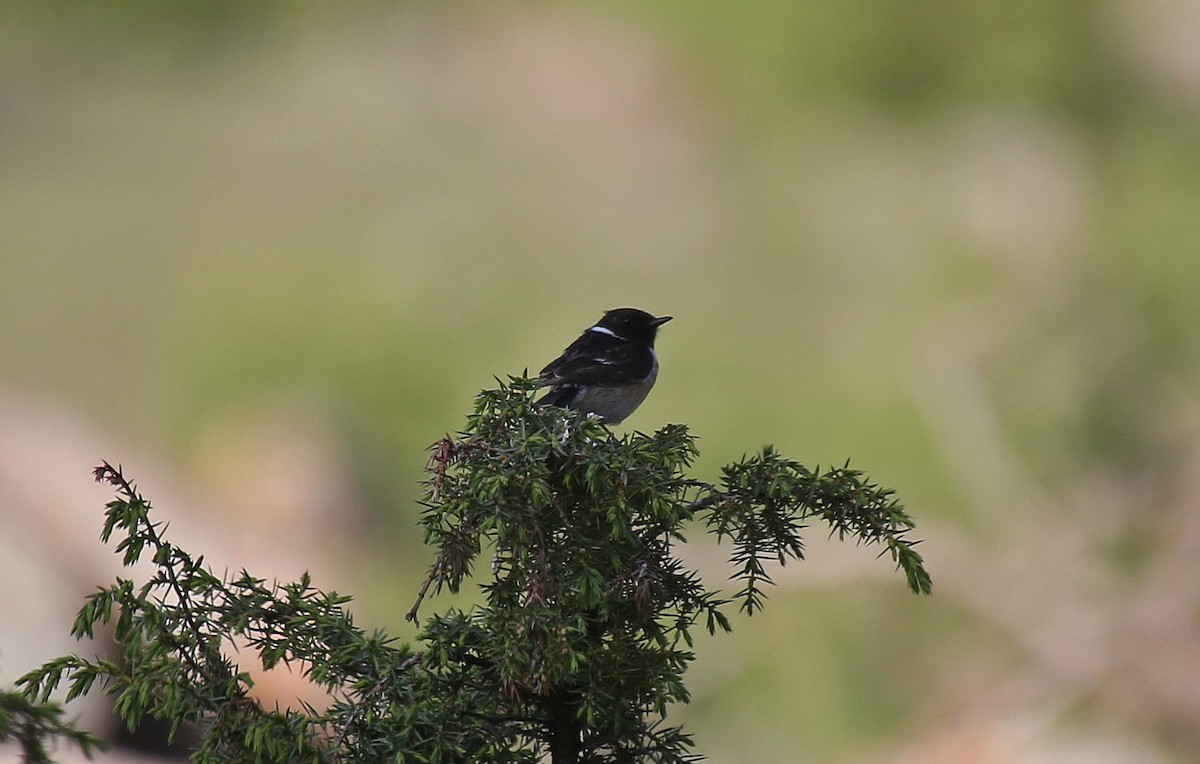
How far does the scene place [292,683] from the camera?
4.71 m

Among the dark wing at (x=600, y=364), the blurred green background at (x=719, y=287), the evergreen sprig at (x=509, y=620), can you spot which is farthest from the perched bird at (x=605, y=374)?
the blurred green background at (x=719, y=287)

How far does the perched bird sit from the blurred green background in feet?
7.47

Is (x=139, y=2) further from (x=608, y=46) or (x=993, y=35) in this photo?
(x=993, y=35)

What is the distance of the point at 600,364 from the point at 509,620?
150 centimetres

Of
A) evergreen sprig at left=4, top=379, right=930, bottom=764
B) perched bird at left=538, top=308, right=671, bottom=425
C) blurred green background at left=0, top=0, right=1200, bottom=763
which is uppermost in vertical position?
blurred green background at left=0, top=0, right=1200, bottom=763

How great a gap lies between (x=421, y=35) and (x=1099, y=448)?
6.33 metres

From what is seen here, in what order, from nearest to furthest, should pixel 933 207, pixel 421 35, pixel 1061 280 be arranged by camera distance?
pixel 1061 280, pixel 933 207, pixel 421 35

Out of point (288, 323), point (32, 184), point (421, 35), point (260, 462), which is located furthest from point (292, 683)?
point (421, 35)

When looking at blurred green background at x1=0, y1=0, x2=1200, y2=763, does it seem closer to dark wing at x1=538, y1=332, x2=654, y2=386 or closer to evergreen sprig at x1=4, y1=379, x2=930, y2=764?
dark wing at x1=538, y1=332, x2=654, y2=386

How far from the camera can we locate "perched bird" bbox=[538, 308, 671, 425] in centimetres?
264

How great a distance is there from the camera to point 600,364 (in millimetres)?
2689

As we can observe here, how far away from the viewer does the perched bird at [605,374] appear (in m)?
2.64

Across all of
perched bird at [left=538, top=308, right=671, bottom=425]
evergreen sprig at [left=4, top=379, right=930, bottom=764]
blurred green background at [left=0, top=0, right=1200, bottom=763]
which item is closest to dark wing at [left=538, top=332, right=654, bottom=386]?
perched bird at [left=538, top=308, right=671, bottom=425]

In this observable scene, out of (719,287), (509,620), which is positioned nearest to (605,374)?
(509,620)
